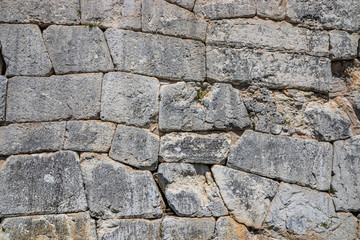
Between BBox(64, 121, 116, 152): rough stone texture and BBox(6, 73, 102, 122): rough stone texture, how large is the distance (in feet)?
0.27

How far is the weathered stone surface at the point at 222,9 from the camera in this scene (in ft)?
13.3

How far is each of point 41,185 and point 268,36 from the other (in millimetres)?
2595

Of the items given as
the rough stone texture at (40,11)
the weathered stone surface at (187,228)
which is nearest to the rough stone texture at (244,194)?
the weathered stone surface at (187,228)

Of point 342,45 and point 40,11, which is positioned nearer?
point 40,11

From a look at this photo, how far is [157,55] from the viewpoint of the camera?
3.85 metres

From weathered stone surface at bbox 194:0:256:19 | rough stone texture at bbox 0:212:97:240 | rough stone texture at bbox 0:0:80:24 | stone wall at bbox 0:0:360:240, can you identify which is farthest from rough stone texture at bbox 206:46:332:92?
rough stone texture at bbox 0:212:97:240

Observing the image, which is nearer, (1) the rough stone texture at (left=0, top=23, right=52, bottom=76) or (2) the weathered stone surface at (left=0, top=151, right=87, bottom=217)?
(2) the weathered stone surface at (left=0, top=151, right=87, bottom=217)

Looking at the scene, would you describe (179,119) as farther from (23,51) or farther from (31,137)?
(23,51)

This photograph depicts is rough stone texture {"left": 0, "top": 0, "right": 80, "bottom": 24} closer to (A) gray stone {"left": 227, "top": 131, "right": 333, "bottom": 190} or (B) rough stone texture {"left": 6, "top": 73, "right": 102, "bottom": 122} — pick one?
(B) rough stone texture {"left": 6, "top": 73, "right": 102, "bottom": 122}

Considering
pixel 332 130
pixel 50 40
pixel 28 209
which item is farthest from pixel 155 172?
pixel 332 130

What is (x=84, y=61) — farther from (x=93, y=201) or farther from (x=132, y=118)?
(x=93, y=201)

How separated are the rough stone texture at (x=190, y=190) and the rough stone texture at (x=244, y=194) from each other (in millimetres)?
80

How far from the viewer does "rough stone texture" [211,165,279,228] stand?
150 inches

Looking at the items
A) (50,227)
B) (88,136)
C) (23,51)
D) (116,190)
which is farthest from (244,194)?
(23,51)
